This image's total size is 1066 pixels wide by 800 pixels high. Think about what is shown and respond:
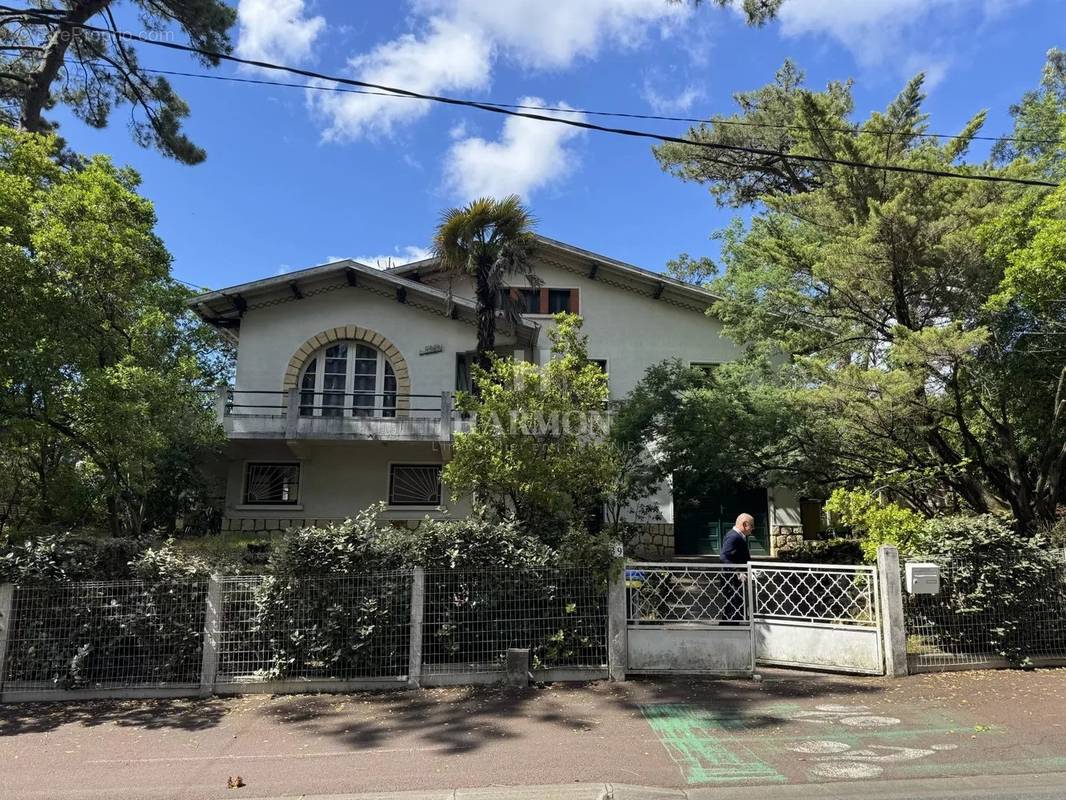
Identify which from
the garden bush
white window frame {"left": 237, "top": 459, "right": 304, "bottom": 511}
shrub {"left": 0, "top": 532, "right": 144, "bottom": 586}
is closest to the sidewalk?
the garden bush

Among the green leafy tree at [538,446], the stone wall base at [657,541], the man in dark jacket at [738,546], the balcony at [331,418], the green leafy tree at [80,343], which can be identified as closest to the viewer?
the man in dark jacket at [738,546]

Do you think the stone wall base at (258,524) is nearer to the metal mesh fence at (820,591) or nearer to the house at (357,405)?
the house at (357,405)

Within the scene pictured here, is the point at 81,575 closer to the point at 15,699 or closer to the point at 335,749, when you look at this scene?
the point at 15,699

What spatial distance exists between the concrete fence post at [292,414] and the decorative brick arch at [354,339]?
0.98 m

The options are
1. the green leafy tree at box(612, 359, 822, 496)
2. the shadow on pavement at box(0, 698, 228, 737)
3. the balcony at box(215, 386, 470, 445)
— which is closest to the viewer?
the shadow on pavement at box(0, 698, 228, 737)

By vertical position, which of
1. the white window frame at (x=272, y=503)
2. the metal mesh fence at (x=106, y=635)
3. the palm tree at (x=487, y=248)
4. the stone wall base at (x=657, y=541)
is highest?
the palm tree at (x=487, y=248)

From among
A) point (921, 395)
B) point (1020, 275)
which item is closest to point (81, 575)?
point (921, 395)

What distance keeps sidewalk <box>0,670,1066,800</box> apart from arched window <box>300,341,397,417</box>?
9.89 metres

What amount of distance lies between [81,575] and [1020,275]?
1278 cm

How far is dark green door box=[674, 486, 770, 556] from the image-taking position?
59.1ft

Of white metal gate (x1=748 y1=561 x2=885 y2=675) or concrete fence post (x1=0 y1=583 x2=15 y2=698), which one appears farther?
white metal gate (x1=748 y1=561 x2=885 y2=675)

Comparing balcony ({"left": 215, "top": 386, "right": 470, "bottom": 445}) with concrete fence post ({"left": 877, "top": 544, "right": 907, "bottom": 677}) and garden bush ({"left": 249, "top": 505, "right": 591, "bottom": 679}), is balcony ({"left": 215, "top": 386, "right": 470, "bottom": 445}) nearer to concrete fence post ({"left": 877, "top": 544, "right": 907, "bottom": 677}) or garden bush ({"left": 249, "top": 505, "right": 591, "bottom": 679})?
garden bush ({"left": 249, "top": 505, "right": 591, "bottom": 679})

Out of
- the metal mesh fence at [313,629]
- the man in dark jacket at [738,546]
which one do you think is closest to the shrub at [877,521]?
the man in dark jacket at [738,546]

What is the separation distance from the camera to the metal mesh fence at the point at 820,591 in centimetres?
778
